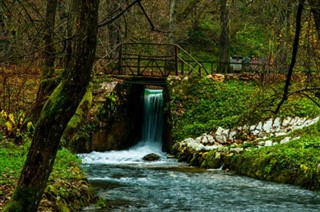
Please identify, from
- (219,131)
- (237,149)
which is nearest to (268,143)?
(237,149)

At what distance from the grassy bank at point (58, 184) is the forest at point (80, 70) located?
27 millimetres

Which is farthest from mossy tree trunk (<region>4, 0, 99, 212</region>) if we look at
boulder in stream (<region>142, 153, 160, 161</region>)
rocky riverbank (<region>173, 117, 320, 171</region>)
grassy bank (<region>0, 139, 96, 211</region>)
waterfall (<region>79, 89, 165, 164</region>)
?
waterfall (<region>79, 89, 165, 164</region>)

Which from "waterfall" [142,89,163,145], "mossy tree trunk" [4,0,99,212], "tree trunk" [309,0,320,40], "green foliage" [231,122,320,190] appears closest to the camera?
"tree trunk" [309,0,320,40]

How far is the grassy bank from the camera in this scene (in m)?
7.92

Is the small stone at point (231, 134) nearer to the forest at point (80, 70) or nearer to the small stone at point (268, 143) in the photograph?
the forest at point (80, 70)

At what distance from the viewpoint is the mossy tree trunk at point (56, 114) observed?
17.0 ft

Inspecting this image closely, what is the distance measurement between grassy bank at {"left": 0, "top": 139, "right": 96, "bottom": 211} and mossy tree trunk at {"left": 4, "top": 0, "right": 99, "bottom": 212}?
6.51ft

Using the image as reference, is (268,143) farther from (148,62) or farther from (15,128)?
(148,62)

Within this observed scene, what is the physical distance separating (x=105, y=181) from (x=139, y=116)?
1148 cm

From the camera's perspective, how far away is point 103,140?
829 inches

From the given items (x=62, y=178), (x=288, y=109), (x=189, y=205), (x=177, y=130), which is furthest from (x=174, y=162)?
(x=62, y=178)

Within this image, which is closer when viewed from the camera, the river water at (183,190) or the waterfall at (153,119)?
the river water at (183,190)

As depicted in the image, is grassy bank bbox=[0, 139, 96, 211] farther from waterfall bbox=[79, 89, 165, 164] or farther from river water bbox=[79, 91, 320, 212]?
waterfall bbox=[79, 89, 165, 164]

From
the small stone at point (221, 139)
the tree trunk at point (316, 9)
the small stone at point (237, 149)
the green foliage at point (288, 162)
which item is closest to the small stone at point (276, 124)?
the small stone at point (221, 139)
